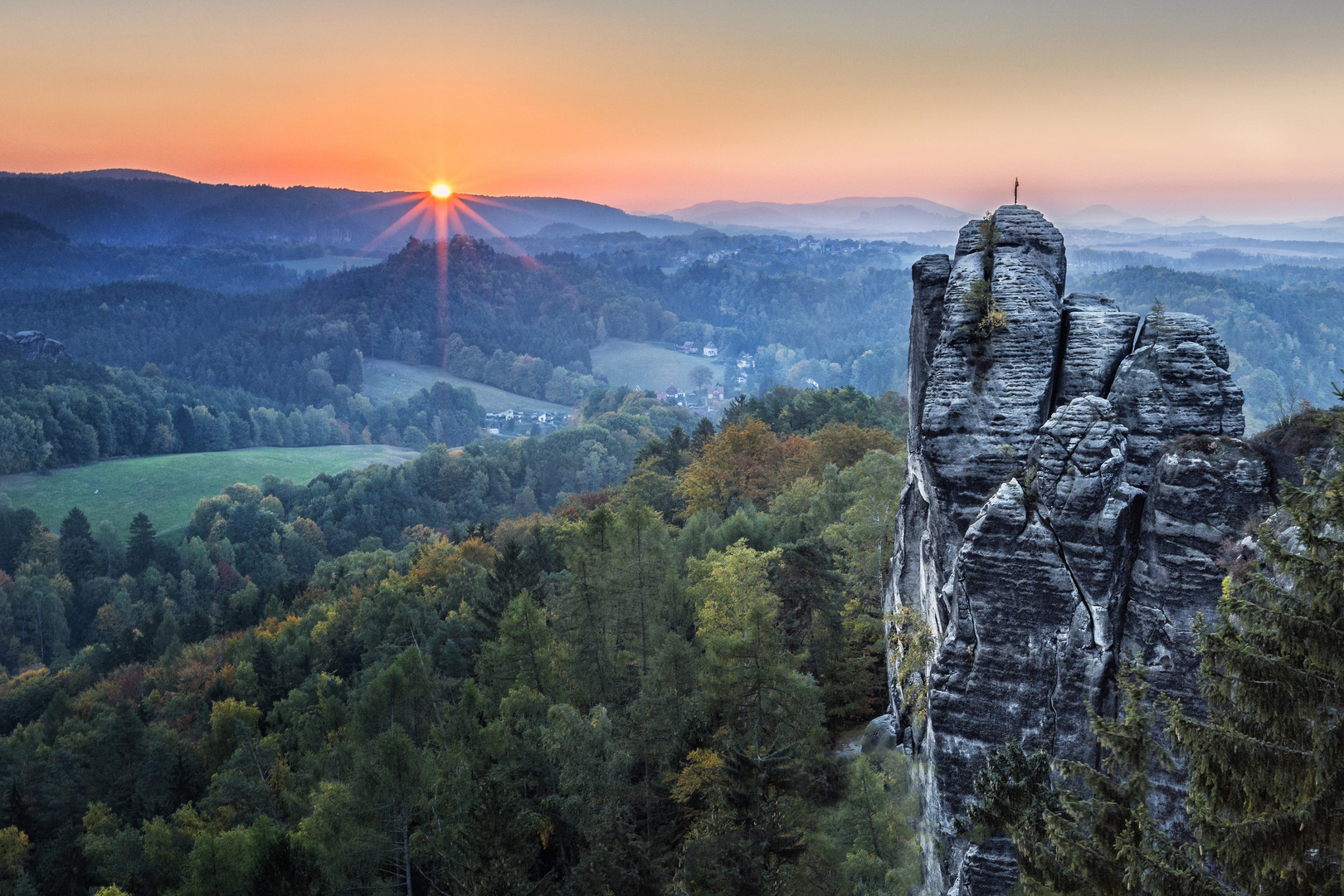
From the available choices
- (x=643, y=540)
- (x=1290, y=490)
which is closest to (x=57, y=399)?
(x=643, y=540)

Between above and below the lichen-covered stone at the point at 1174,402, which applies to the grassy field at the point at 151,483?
below

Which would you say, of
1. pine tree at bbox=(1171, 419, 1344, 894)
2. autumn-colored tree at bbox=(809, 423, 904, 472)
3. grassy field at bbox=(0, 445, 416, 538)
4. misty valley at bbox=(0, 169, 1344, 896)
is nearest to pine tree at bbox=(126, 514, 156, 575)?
grassy field at bbox=(0, 445, 416, 538)

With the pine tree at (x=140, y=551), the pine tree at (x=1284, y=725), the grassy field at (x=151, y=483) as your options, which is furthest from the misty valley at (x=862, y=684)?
the grassy field at (x=151, y=483)

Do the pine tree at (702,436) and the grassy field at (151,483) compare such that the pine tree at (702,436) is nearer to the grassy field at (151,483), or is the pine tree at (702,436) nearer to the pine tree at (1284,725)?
the pine tree at (1284,725)

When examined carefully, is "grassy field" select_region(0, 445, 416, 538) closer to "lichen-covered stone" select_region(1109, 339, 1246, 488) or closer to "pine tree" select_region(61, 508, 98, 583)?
"pine tree" select_region(61, 508, 98, 583)

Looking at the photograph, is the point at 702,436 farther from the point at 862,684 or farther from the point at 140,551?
the point at 140,551

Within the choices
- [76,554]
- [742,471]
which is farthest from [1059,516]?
[76,554]

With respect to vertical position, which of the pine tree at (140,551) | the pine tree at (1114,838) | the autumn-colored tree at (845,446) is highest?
the pine tree at (1114,838)
